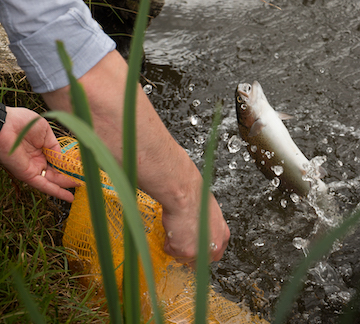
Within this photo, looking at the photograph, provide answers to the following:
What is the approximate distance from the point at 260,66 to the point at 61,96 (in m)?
2.83

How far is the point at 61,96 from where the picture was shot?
57.6 inches

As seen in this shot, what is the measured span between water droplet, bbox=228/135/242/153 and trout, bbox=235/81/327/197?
24cm

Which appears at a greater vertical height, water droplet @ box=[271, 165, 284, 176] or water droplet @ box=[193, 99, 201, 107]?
water droplet @ box=[271, 165, 284, 176]

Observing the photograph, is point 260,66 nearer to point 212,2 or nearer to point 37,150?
point 212,2

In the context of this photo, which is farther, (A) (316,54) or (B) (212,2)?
(B) (212,2)

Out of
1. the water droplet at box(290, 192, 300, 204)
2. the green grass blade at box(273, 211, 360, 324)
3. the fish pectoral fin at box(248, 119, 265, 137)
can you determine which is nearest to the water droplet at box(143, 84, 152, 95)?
the fish pectoral fin at box(248, 119, 265, 137)

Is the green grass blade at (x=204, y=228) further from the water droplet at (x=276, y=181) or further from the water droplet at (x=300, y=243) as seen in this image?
the water droplet at (x=276, y=181)

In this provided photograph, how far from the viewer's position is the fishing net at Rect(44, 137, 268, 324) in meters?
1.90

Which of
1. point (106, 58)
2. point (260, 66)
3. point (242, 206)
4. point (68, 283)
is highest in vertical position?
point (106, 58)

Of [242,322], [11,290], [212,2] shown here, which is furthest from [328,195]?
[212,2]

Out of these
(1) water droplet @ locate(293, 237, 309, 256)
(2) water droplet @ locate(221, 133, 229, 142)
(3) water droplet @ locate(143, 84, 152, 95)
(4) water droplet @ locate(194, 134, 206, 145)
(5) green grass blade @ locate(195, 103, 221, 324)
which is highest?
(5) green grass blade @ locate(195, 103, 221, 324)

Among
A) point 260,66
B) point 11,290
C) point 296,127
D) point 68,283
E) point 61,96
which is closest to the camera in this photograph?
point 61,96

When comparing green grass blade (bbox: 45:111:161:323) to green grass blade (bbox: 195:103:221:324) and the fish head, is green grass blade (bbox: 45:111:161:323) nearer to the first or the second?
green grass blade (bbox: 195:103:221:324)

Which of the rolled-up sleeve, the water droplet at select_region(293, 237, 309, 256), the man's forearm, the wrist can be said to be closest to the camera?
the rolled-up sleeve
